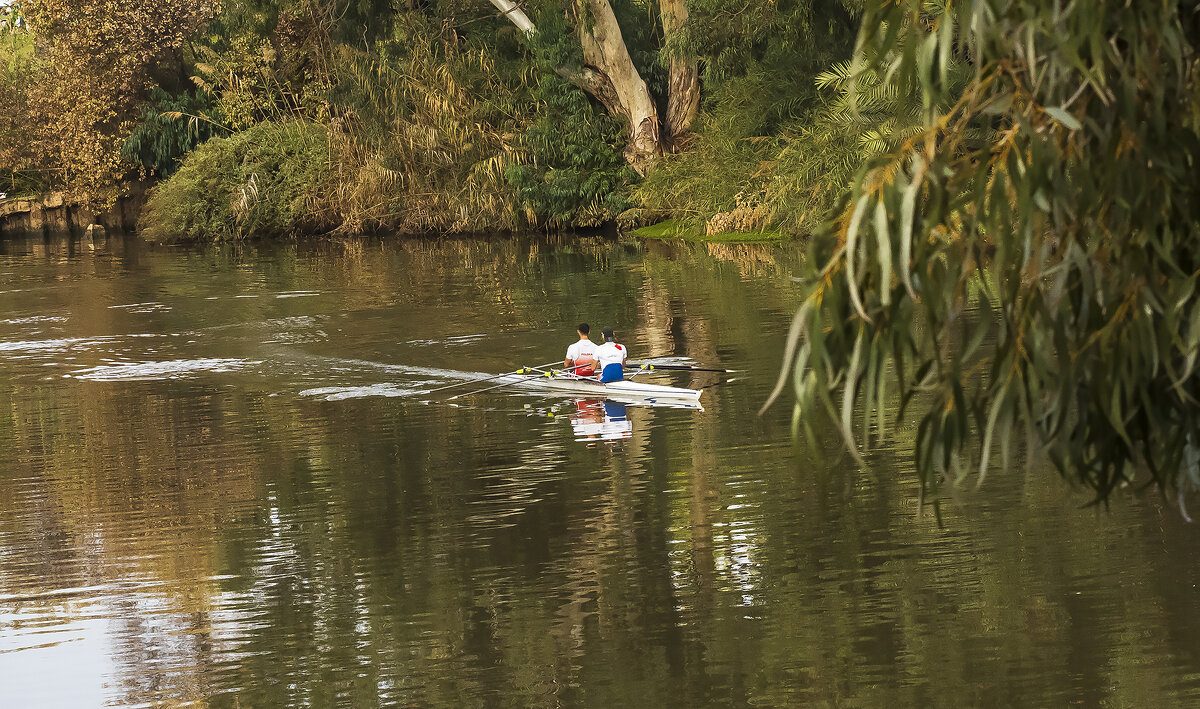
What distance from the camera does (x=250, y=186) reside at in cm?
4884

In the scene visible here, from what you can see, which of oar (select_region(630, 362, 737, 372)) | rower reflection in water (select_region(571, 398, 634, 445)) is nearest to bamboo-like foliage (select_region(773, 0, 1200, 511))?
rower reflection in water (select_region(571, 398, 634, 445))

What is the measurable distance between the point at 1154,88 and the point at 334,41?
139ft

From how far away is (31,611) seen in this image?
30.2ft

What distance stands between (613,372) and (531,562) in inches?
251

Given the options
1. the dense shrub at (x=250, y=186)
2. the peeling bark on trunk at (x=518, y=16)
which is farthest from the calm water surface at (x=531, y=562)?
the dense shrub at (x=250, y=186)

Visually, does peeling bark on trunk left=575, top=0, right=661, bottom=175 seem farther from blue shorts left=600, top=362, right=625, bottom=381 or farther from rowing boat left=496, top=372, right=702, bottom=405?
blue shorts left=600, top=362, right=625, bottom=381

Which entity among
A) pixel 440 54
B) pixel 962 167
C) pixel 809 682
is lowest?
pixel 809 682

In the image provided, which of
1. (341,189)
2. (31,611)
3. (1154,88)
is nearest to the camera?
(1154,88)

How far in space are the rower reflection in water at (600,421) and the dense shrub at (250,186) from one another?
1334 inches

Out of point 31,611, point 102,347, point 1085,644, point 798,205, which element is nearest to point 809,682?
point 1085,644

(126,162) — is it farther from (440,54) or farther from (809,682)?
(809,682)

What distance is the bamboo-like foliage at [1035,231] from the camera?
402 cm

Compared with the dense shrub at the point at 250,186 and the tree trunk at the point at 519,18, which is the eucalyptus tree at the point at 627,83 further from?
the dense shrub at the point at 250,186

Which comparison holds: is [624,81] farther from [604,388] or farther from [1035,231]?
[1035,231]
